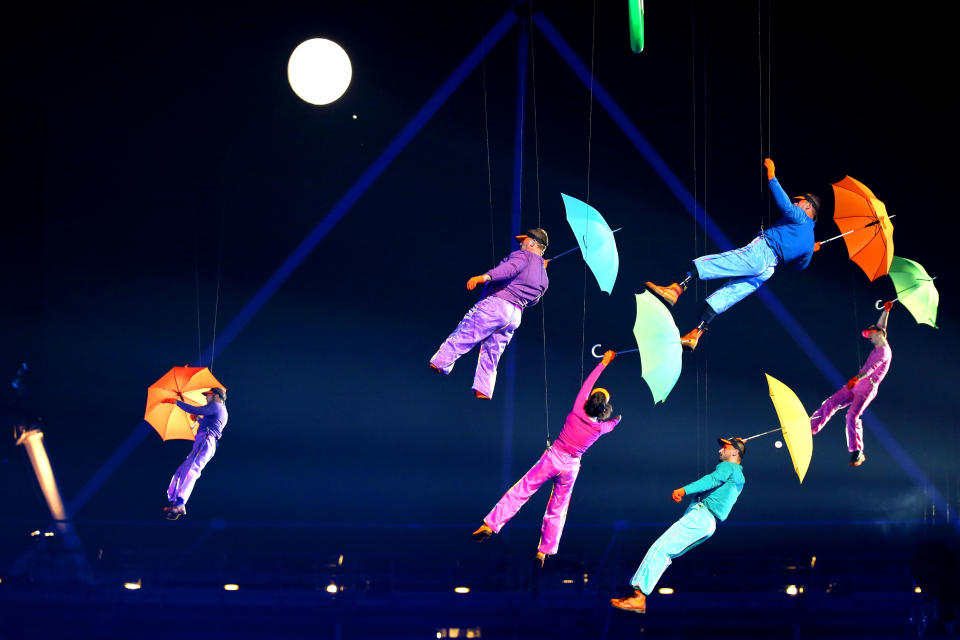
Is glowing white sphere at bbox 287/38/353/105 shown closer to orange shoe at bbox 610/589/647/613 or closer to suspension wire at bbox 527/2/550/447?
suspension wire at bbox 527/2/550/447

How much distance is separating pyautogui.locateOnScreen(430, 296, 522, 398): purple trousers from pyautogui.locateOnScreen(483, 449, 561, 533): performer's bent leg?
0.70 meters

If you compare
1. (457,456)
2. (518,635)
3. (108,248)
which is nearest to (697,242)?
(457,456)

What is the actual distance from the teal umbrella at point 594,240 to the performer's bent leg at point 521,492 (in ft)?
4.30

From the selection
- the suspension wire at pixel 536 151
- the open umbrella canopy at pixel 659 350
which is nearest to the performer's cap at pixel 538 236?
the open umbrella canopy at pixel 659 350

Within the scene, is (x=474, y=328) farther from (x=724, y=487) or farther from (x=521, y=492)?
(x=724, y=487)

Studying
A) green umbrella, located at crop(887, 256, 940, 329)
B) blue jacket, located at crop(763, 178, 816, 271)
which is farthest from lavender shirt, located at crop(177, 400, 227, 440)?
green umbrella, located at crop(887, 256, 940, 329)

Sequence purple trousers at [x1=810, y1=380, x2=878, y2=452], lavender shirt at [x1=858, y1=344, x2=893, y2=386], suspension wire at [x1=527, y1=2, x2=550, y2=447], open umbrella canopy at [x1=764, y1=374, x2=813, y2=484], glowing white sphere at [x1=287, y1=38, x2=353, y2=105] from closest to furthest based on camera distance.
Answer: open umbrella canopy at [x1=764, y1=374, x2=813, y2=484]
lavender shirt at [x1=858, y1=344, x2=893, y2=386]
purple trousers at [x1=810, y1=380, x2=878, y2=452]
glowing white sphere at [x1=287, y1=38, x2=353, y2=105]
suspension wire at [x1=527, y1=2, x2=550, y2=447]

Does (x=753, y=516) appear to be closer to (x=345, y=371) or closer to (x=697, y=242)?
(x=697, y=242)

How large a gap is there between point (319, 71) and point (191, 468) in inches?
154

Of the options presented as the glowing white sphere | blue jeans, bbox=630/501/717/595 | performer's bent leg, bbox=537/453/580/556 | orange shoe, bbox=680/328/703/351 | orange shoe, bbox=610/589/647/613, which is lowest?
orange shoe, bbox=610/589/647/613

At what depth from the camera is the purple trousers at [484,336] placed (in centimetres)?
782

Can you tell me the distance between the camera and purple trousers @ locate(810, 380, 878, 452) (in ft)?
27.4

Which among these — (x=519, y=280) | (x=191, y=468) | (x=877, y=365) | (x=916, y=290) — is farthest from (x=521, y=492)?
(x=916, y=290)

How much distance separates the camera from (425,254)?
1067 cm
